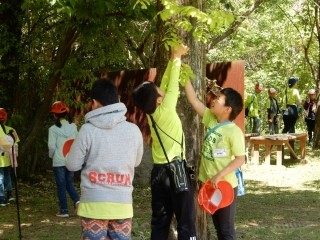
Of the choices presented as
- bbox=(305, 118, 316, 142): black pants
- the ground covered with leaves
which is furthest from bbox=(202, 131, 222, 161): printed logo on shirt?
bbox=(305, 118, 316, 142): black pants

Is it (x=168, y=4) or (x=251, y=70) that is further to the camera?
(x=251, y=70)

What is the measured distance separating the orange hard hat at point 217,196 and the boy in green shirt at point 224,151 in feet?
0.18

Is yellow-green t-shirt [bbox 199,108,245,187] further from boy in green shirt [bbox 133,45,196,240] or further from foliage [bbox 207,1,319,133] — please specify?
foliage [bbox 207,1,319,133]

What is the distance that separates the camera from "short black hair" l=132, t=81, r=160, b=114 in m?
5.39

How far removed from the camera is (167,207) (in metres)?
5.67

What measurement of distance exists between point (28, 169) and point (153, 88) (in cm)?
883

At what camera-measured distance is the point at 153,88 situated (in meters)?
5.39

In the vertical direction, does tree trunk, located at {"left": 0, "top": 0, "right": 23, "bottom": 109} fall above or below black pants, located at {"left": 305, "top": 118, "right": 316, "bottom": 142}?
above

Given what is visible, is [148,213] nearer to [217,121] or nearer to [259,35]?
[217,121]

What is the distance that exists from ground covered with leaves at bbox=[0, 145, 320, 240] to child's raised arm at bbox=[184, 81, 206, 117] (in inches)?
82.1

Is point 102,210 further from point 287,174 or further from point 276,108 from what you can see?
point 276,108

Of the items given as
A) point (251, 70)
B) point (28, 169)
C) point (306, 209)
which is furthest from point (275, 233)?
point (251, 70)

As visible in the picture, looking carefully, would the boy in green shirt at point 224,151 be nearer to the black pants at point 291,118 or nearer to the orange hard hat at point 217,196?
the orange hard hat at point 217,196

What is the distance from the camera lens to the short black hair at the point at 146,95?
5390mm
